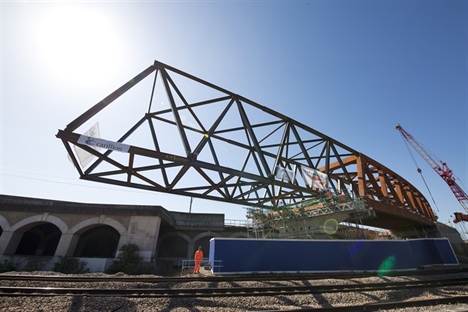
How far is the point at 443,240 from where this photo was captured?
1684cm

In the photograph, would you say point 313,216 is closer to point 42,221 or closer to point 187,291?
point 187,291

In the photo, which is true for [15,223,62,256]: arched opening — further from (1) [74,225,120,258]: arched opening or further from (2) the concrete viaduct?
(1) [74,225,120,258]: arched opening

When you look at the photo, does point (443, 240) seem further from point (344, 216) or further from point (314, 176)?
point (314, 176)

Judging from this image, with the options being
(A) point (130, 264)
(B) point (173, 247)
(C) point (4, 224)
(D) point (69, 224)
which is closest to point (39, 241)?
(C) point (4, 224)

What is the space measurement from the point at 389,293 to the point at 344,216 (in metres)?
11.7

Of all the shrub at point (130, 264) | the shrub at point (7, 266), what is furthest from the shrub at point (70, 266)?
the shrub at point (7, 266)

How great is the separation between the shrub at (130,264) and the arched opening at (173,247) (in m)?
11.2

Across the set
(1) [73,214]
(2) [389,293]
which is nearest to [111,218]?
(1) [73,214]

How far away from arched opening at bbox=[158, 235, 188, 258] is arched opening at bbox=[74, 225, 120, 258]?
19.1 ft

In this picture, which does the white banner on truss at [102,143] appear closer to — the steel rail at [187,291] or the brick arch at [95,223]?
the steel rail at [187,291]

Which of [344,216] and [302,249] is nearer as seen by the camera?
[302,249]

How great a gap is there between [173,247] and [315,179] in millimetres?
23161

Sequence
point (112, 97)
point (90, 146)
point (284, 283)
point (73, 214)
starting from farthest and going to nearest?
point (73, 214), point (284, 283), point (112, 97), point (90, 146)

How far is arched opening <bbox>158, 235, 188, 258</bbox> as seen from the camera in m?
26.8
